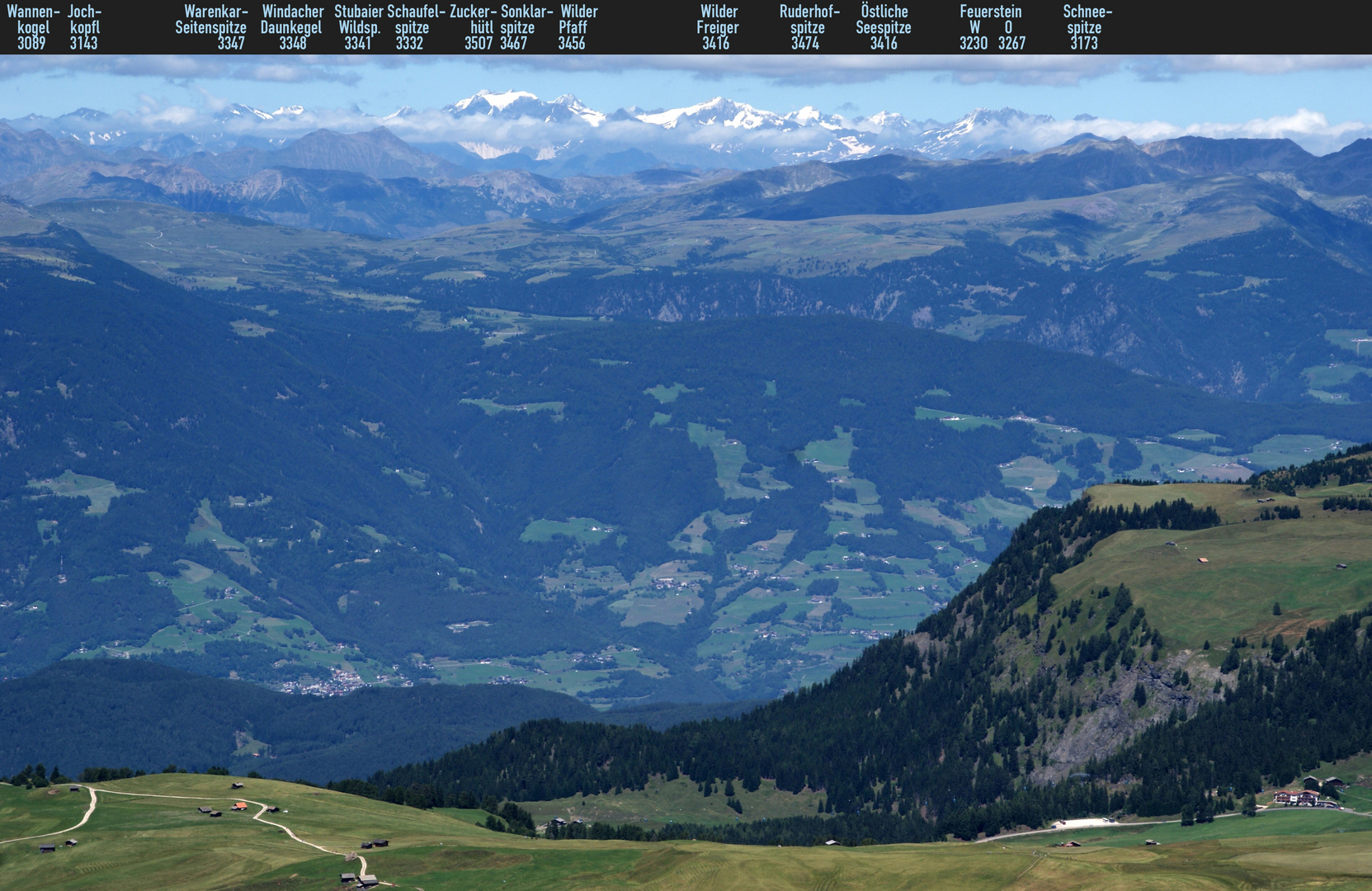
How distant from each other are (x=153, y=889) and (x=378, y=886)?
2768 centimetres

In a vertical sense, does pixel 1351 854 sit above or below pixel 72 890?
above

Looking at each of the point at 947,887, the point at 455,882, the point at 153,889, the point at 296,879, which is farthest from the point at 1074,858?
the point at 153,889

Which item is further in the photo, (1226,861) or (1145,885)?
(1226,861)

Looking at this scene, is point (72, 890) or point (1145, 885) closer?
point (1145, 885)

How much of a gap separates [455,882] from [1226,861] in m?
92.1

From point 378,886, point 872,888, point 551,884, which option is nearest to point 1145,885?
point 872,888

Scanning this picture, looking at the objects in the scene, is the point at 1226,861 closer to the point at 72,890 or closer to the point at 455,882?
the point at 455,882

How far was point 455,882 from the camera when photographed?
200 meters

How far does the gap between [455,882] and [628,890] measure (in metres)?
21.6

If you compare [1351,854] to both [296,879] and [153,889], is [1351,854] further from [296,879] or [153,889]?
[153,889]

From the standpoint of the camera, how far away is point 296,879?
199250 mm

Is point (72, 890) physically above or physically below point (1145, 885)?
below

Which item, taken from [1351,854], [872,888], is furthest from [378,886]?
[1351,854]

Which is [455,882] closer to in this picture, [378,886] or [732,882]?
[378,886]
